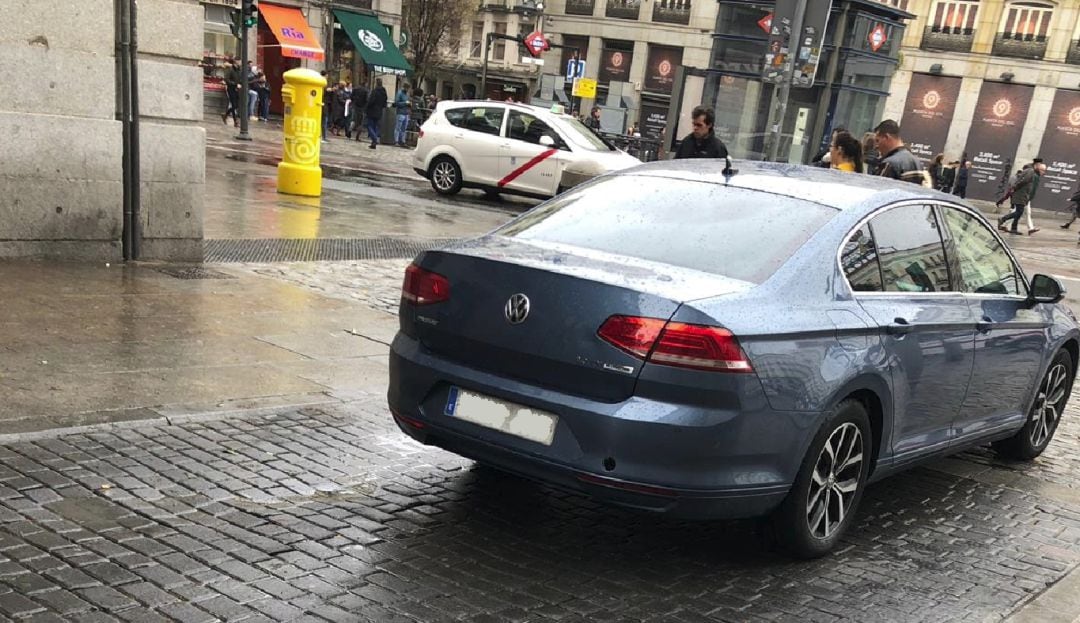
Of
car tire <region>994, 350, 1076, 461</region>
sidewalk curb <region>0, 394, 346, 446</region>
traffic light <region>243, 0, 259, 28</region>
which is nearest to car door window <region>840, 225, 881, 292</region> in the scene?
car tire <region>994, 350, 1076, 461</region>

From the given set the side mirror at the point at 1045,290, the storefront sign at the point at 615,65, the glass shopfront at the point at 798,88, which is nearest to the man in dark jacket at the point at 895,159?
the side mirror at the point at 1045,290

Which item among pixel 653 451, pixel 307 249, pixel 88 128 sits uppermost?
pixel 88 128

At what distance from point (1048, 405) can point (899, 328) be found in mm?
2508

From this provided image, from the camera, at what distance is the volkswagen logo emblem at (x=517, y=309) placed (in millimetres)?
3873

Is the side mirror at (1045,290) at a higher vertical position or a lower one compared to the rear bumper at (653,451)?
higher

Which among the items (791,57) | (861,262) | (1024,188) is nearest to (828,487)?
(861,262)

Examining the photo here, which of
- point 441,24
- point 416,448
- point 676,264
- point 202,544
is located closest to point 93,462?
point 202,544

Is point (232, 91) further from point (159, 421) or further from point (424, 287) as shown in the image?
point (424, 287)

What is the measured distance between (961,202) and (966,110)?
44079 millimetres

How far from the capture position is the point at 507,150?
1736 cm

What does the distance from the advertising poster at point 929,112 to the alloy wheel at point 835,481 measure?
44388mm

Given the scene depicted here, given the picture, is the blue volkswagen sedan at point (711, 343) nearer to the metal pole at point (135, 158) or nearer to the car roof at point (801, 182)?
the car roof at point (801, 182)

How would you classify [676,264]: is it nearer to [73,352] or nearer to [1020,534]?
[1020,534]

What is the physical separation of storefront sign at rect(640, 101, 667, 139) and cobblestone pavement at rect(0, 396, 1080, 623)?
49.6 m
